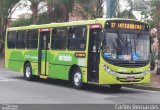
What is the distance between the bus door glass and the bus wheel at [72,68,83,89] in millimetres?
688

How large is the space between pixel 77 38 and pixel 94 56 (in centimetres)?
147

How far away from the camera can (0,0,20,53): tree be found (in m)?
41.8

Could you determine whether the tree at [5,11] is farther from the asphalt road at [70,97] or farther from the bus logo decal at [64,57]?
the asphalt road at [70,97]

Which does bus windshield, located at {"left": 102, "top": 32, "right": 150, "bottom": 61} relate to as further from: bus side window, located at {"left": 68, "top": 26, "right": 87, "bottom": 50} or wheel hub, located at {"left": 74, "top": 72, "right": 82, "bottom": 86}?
wheel hub, located at {"left": 74, "top": 72, "right": 82, "bottom": 86}

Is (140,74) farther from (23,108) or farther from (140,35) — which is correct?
(23,108)

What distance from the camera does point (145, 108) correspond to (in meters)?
13.1

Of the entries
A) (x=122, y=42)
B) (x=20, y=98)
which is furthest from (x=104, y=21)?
(x=20, y=98)

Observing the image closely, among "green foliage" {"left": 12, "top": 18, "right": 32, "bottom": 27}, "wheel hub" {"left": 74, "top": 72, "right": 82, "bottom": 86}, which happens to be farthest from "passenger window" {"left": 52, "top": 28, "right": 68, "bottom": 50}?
"green foliage" {"left": 12, "top": 18, "right": 32, "bottom": 27}

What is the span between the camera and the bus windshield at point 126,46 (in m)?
17.7

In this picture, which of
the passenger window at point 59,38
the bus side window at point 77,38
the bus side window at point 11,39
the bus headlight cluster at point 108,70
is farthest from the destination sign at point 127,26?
the bus side window at point 11,39

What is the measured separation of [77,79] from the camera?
62.5 feet

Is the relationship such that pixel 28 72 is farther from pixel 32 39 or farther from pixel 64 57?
pixel 64 57

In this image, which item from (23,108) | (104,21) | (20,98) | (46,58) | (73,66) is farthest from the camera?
(46,58)

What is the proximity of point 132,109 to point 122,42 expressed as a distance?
5352 mm
